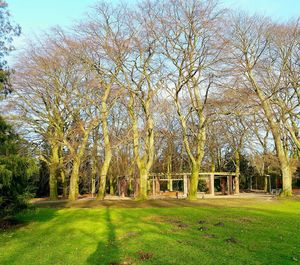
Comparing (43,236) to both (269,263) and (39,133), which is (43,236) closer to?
(269,263)

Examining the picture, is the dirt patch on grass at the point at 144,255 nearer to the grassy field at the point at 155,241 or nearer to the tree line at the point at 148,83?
the grassy field at the point at 155,241

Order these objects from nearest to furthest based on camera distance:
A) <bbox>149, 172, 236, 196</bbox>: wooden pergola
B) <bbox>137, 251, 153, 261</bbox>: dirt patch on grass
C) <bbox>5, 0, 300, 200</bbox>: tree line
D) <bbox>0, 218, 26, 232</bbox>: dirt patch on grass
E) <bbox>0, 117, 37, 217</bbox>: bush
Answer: <bbox>137, 251, 153, 261</bbox>: dirt patch on grass
<bbox>0, 117, 37, 217</bbox>: bush
<bbox>0, 218, 26, 232</bbox>: dirt patch on grass
<bbox>5, 0, 300, 200</bbox>: tree line
<bbox>149, 172, 236, 196</bbox>: wooden pergola

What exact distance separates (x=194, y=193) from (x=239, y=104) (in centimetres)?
680

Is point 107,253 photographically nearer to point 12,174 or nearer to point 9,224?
point 12,174

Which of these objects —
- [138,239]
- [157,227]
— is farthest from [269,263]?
[157,227]

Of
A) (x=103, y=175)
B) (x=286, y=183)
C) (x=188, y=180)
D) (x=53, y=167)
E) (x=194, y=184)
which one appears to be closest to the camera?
(x=194, y=184)

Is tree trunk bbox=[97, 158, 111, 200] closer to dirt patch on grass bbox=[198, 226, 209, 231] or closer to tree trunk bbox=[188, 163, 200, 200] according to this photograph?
tree trunk bbox=[188, 163, 200, 200]

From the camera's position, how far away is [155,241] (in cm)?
878

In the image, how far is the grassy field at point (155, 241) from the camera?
23.4ft

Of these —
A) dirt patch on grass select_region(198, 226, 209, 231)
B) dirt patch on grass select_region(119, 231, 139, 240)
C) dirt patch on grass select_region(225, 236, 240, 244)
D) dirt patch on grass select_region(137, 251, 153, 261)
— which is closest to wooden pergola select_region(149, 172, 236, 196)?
dirt patch on grass select_region(198, 226, 209, 231)

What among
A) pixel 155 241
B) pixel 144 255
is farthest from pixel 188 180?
pixel 144 255

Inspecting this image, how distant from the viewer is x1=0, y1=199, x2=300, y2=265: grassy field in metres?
7.14

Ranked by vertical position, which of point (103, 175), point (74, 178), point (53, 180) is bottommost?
point (53, 180)

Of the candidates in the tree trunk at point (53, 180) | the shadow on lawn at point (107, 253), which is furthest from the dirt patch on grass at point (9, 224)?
the tree trunk at point (53, 180)
